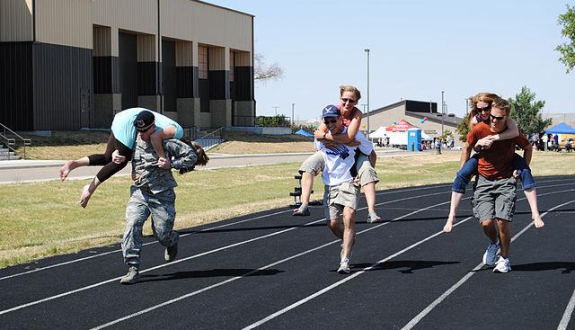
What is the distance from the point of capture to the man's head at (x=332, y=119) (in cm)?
957

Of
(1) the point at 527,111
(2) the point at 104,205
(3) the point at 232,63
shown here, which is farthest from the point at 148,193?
(1) the point at 527,111

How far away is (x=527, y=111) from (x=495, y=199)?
106454 mm

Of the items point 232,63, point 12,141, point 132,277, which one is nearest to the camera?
point 132,277

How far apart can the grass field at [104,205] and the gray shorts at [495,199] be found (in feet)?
19.9

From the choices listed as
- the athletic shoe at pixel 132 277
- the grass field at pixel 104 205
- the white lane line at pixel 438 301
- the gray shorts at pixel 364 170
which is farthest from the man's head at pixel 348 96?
the grass field at pixel 104 205

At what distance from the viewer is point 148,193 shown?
959 centimetres

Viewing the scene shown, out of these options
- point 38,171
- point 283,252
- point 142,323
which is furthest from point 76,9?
point 142,323

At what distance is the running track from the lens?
7.69m

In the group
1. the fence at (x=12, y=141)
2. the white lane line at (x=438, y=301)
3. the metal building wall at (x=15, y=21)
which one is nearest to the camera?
the white lane line at (x=438, y=301)

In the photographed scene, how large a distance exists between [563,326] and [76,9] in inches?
1839

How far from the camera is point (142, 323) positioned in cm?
757

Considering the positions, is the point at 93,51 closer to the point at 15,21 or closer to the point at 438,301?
the point at 15,21

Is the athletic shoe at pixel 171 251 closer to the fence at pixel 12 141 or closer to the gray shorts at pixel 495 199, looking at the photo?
the gray shorts at pixel 495 199

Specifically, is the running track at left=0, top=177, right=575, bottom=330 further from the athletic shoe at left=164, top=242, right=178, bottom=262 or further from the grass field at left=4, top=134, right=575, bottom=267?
the grass field at left=4, top=134, right=575, bottom=267
